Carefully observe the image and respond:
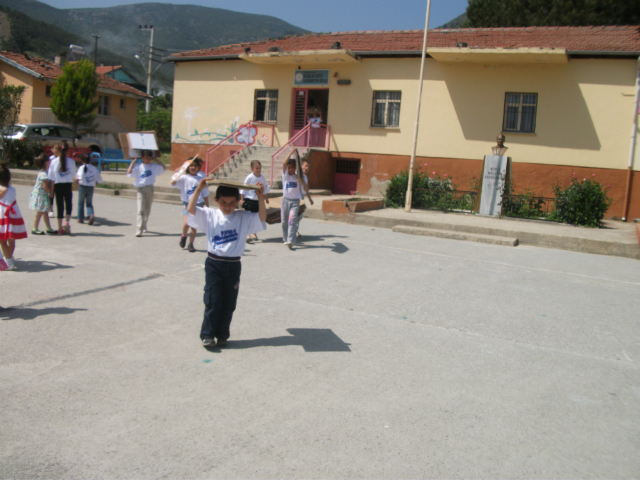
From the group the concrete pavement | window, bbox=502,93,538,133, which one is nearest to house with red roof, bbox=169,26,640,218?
window, bbox=502,93,538,133

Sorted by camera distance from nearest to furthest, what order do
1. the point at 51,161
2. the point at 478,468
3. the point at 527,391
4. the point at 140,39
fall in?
1. the point at 478,468
2. the point at 527,391
3. the point at 51,161
4. the point at 140,39

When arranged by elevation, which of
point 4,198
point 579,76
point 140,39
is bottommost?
point 4,198

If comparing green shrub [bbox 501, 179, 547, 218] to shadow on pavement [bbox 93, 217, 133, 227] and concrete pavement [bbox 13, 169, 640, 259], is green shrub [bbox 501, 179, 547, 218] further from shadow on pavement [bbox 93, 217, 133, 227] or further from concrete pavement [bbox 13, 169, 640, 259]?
shadow on pavement [bbox 93, 217, 133, 227]

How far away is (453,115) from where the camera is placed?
19.4 m

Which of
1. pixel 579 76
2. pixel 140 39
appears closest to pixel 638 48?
pixel 579 76

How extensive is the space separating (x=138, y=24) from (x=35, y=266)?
132589mm

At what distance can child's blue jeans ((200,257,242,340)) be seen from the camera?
15.1 ft

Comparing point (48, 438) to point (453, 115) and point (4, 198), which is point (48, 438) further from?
point (453, 115)

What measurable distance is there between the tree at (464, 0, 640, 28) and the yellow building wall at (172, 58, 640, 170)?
28.1 ft

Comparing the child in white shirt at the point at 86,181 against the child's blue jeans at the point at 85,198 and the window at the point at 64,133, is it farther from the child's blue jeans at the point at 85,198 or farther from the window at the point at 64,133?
the window at the point at 64,133

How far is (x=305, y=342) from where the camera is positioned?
498cm

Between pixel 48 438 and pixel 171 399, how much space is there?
0.81 meters

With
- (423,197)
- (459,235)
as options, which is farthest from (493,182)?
(459,235)

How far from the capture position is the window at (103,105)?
35.6 m
